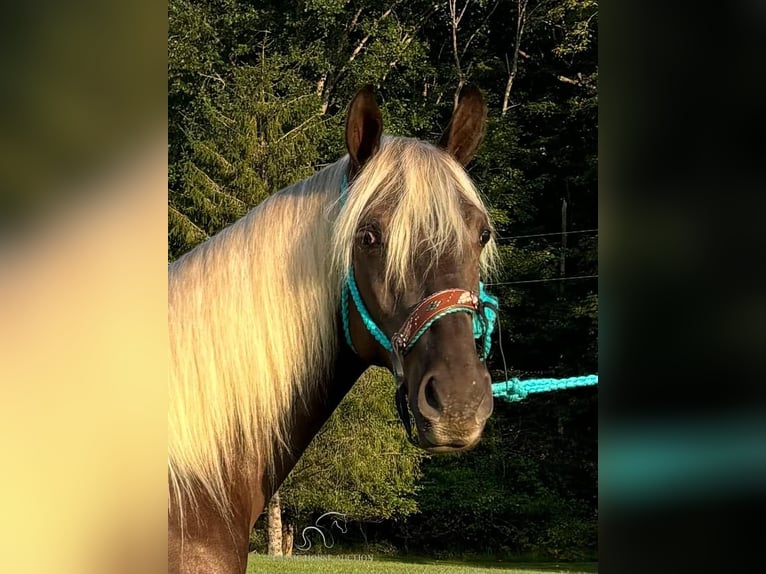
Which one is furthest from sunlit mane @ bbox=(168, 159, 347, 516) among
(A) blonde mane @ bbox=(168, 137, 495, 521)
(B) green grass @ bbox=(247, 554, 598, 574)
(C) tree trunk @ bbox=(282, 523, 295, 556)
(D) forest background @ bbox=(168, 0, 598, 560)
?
(C) tree trunk @ bbox=(282, 523, 295, 556)

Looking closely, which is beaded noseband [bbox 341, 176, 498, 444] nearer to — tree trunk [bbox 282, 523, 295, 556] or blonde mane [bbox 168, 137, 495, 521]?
blonde mane [bbox 168, 137, 495, 521]

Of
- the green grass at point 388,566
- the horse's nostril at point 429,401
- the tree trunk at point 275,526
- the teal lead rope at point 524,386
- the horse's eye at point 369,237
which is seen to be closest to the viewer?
the horse's nostril at point 429,401

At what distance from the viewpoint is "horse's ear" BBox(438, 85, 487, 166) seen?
5.06ft

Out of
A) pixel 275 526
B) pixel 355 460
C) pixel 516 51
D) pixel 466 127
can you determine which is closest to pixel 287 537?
pixel 275 526

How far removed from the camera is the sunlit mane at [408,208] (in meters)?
1.37

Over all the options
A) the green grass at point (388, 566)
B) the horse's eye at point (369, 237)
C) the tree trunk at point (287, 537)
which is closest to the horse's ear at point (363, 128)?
the horse's eye at point (369, 237)

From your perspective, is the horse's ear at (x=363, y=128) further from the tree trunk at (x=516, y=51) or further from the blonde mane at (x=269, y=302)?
the tree trunk at (x=516, y=51)

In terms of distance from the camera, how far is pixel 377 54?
6586mm
